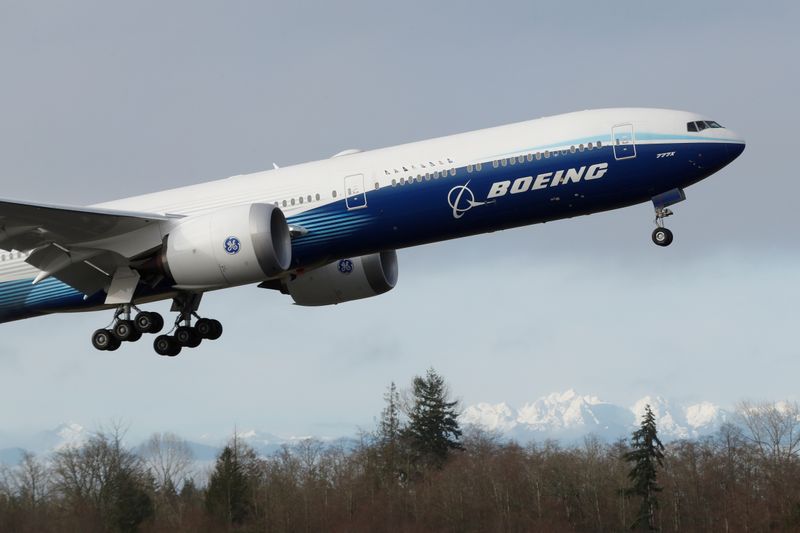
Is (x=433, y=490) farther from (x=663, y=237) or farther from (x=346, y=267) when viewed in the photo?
(x=663, y=237)

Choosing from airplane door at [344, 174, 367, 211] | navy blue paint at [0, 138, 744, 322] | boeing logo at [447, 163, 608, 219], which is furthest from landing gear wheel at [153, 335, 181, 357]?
boeing logo at [447, 163, 608, 219]

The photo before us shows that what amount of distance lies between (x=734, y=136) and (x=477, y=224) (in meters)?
7.67

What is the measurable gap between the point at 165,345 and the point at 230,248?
648cm

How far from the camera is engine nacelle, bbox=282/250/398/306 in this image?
39.7 m

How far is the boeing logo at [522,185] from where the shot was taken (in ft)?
108

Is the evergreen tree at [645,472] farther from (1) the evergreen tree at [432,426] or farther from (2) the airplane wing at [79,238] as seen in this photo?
(2) the airplane wing at [79,238]

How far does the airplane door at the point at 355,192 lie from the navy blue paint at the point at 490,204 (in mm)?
104

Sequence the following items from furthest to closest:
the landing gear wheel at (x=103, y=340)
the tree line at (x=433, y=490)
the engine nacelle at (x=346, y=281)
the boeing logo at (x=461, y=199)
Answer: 1. the tree line at (x=433, y=490)
2. the engine nacelle at (x=346, y=281)
3. the landing gear wheel at (x=103, y=340)
4. the boeing logo at (x=461, y=199)

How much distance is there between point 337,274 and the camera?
39.9 meters

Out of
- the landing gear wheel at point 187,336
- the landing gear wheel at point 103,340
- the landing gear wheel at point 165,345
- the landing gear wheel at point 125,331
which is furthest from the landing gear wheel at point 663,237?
the landing gear wheel at point 103,340

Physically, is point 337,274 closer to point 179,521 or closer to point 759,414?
point 179,521

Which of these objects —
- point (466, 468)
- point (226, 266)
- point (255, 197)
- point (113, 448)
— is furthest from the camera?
point (113, 448)

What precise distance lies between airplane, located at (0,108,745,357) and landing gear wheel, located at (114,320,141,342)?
79 centimetres

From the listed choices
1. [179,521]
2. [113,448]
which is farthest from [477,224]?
[113,448]
